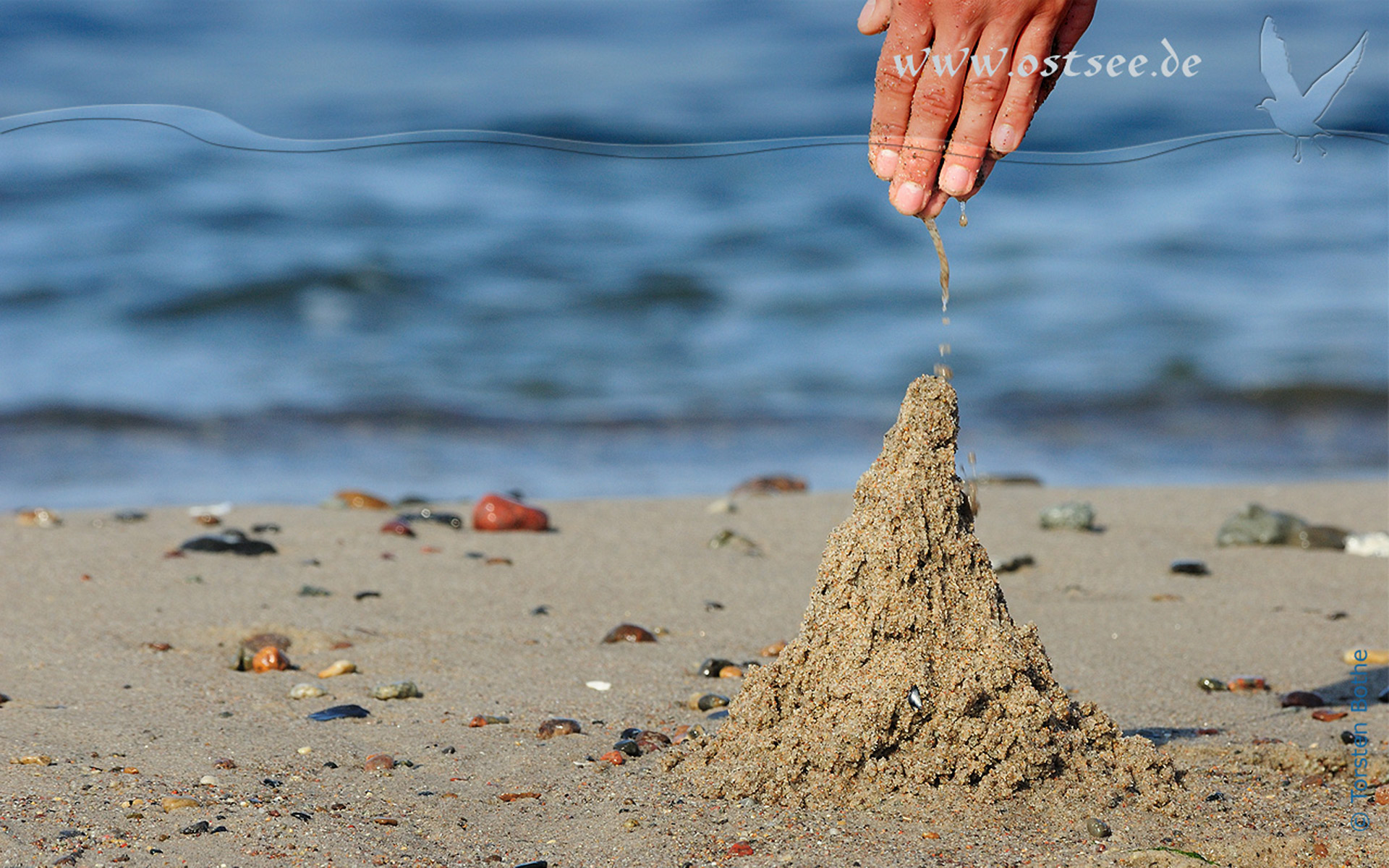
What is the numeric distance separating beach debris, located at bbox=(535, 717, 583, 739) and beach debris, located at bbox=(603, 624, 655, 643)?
2.47 feet

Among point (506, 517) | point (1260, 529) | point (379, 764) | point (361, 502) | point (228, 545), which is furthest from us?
point (361, 502)

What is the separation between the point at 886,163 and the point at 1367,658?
89.4 inches

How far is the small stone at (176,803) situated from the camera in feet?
7.14

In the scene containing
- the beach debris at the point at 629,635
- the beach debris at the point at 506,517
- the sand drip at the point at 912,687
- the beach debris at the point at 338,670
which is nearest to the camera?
the sand drip at the point at 912,687

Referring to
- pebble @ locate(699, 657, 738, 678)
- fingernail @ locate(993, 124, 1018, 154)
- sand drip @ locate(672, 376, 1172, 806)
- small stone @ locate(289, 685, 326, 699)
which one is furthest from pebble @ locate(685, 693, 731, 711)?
Answer: fingernail @ locate(993, 124, 1018, 154)

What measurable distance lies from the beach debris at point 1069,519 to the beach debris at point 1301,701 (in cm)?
191

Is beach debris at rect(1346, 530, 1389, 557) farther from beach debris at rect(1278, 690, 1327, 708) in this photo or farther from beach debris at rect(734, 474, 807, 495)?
beach debris at rect(734, 474, 807, 495)

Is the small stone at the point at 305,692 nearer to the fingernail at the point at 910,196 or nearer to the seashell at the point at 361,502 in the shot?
the fingernail at the point at 910,196

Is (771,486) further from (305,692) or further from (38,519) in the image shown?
(305,692)

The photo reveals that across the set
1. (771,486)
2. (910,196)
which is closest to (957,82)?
(910,196)

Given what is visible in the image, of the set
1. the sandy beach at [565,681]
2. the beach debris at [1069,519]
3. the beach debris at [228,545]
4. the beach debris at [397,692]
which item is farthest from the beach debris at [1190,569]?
the beach debris at [228,545]

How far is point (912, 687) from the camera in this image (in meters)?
2.18

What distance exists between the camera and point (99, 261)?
36.6 ft

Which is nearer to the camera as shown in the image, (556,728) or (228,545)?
(556,728)
